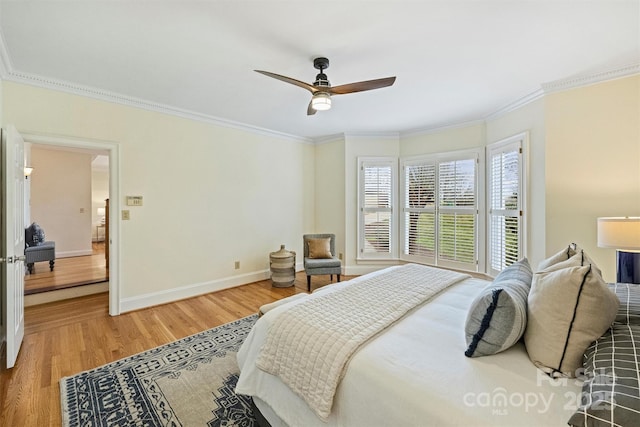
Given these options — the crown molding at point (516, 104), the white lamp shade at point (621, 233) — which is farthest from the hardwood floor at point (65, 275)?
the crown molding at point (516, 104)

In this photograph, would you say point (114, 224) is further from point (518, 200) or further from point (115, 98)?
point (518, 200)

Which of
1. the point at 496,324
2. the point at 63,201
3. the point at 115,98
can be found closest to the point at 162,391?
the point at 496,324

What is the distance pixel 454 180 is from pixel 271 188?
3059 millimetres

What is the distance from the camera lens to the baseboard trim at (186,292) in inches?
135

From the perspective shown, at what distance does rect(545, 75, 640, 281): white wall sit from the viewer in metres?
2.63

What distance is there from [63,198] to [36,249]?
245 cm

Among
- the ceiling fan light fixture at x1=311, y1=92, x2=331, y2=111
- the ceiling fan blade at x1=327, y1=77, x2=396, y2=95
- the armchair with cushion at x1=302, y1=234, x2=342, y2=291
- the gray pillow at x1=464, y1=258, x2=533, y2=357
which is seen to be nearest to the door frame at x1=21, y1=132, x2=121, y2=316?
the armchair with cushion at x1=302, y1=234, x2=342, y2=291

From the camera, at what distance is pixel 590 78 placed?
2.74 metres

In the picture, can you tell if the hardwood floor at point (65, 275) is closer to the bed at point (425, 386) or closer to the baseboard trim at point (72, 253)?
the baseboard trim at point (72, 253)

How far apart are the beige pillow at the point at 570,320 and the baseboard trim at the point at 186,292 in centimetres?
392

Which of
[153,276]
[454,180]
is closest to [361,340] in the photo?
[153,276]

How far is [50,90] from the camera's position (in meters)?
2.92

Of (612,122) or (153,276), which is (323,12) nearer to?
(612,122)

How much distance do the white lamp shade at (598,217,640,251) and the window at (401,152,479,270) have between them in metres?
1.82
